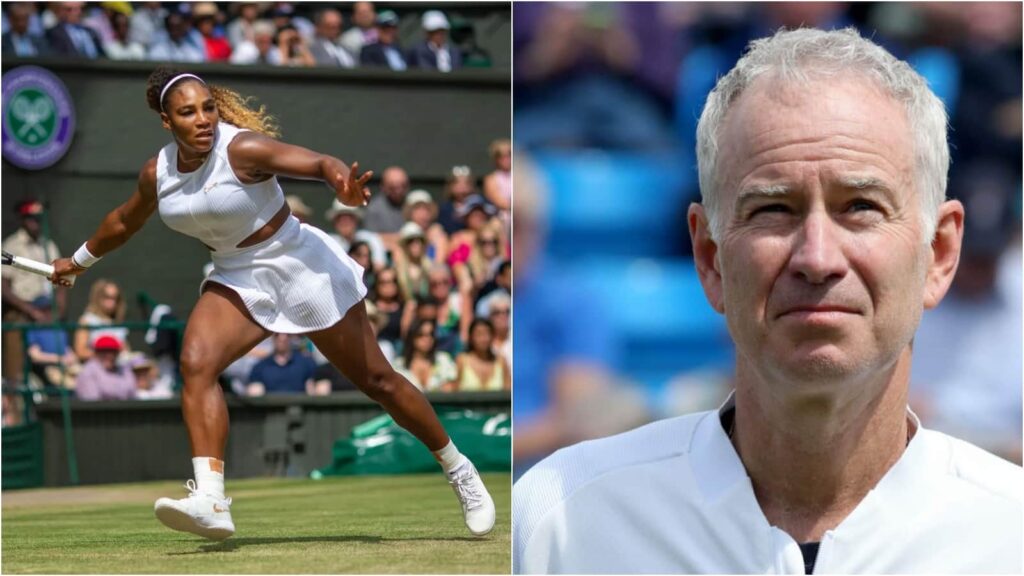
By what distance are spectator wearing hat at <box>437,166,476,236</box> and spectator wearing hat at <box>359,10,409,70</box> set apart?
94cm

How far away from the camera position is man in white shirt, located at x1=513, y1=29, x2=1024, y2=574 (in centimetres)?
193

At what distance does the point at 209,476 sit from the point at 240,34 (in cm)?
644

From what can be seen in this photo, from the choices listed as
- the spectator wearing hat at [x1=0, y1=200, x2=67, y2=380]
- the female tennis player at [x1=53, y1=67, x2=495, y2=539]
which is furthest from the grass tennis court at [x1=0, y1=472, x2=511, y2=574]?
the spectator wearing hat at [x1=0, y1=200, x2=67, y2=380]

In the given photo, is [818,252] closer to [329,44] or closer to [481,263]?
[481,263]

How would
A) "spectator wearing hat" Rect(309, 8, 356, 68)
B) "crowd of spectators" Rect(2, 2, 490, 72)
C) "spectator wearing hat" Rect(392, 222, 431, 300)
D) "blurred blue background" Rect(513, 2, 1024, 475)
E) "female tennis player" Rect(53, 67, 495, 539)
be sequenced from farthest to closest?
"spectator wearing hat" Rect(309, 8, 356, 68), "crowd of spectators" Rect(2, 2, 490, 72), "spectator wearing hat" Rect(392, 222, 431, 300), "blurred blue background" Rect(513, 2, 1024, 475), "female tennis player" Rect(53, 67, 495, 539)

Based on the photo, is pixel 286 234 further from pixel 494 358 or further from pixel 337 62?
pixel 337 62

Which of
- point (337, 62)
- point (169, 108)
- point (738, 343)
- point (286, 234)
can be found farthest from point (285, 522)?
point (337, 62)

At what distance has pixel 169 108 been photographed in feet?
15.8

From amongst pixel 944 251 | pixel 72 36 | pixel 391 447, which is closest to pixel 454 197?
pixel 391 447

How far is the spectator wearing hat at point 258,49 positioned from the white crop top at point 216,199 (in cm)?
546

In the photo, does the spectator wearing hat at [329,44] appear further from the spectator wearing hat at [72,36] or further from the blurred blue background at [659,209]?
the blurred blue background at [659,209]

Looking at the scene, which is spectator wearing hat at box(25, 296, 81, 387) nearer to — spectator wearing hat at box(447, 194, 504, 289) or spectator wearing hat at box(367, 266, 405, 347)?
spectator wearing hat at box(367, 266, 405, 347)

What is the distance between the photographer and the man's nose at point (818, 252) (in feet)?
6.18

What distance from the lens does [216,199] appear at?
479cm
